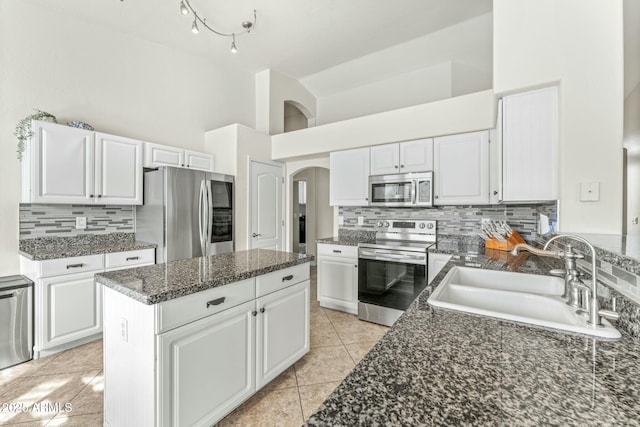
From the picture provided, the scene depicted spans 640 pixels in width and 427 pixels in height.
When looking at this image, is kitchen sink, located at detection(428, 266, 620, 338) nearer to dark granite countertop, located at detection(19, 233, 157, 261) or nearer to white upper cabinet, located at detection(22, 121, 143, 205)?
dark granite countertop, located at detection(19, 233, 157, 261)

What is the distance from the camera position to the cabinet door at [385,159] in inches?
128

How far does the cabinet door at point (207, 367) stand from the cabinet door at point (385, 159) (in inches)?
90.2

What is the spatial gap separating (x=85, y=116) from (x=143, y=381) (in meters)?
3.00

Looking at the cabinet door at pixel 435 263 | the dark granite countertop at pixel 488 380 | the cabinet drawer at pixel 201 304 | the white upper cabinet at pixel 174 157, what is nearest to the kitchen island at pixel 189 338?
the cabinet drawer at pixel 201 304

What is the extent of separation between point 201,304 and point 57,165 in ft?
7.55

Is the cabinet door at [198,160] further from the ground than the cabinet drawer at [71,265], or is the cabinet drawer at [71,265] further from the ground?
the cabinet door at [198,160]

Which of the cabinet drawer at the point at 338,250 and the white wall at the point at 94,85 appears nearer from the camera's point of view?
the white wall at the point at 94,85

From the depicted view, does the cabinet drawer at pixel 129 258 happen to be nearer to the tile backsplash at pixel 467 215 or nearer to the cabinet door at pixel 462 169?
the tile backsplash at pixel 467 215

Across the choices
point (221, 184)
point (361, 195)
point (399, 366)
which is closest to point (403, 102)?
point (361, 195)

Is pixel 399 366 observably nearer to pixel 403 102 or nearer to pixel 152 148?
pixel 152 148

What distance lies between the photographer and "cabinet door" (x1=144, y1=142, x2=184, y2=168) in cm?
317

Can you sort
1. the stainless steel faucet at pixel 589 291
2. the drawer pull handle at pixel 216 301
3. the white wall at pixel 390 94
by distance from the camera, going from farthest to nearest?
the white wall at pixel 390 94, the drawer pull handle at pixel 216 301, the stainless steel faucet at pixel 589 291

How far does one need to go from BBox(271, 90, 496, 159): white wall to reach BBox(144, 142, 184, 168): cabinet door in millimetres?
1373

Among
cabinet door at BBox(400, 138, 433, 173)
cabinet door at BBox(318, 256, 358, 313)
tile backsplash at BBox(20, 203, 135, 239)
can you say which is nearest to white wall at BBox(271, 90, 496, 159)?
cabinet door at BBox(400, 138, 433, 173)
